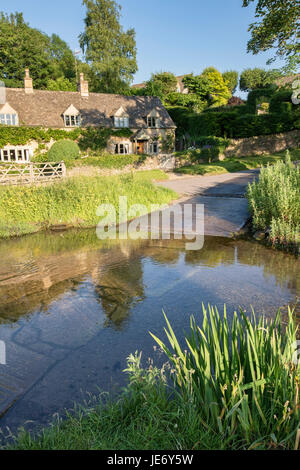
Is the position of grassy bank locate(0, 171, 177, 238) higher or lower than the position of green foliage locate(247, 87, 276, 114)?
lower

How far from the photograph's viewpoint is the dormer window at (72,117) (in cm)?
3494

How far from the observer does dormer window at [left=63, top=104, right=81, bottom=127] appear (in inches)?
1375

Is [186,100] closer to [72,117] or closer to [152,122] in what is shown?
[152,122]

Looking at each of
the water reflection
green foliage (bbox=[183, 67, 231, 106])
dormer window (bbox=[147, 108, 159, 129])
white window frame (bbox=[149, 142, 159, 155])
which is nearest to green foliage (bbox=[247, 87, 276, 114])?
green foliage (bbox=[183, 67, 231, 106])

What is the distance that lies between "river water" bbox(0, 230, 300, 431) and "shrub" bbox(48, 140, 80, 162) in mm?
21259

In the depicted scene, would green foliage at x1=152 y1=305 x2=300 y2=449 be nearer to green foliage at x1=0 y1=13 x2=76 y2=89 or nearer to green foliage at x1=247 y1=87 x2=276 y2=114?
green foliage at x1=247 y1=87 x2=276 y2=114

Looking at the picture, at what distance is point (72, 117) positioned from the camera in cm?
3562

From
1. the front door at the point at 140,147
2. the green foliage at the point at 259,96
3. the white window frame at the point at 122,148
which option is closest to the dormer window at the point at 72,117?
the white window frame at the point at 122,148

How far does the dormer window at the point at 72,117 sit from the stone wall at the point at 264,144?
1605cm

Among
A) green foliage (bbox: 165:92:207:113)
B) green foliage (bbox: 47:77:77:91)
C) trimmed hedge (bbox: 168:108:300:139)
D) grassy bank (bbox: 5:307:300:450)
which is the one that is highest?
green foliage (bbox: 47:77:77:91)

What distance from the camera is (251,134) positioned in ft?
120

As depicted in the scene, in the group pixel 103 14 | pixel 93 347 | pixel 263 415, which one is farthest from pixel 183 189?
pixel 103 14

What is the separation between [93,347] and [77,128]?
110 feet

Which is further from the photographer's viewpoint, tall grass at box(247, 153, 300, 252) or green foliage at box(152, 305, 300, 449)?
tall grass at box(247, 153, 300, 252)
